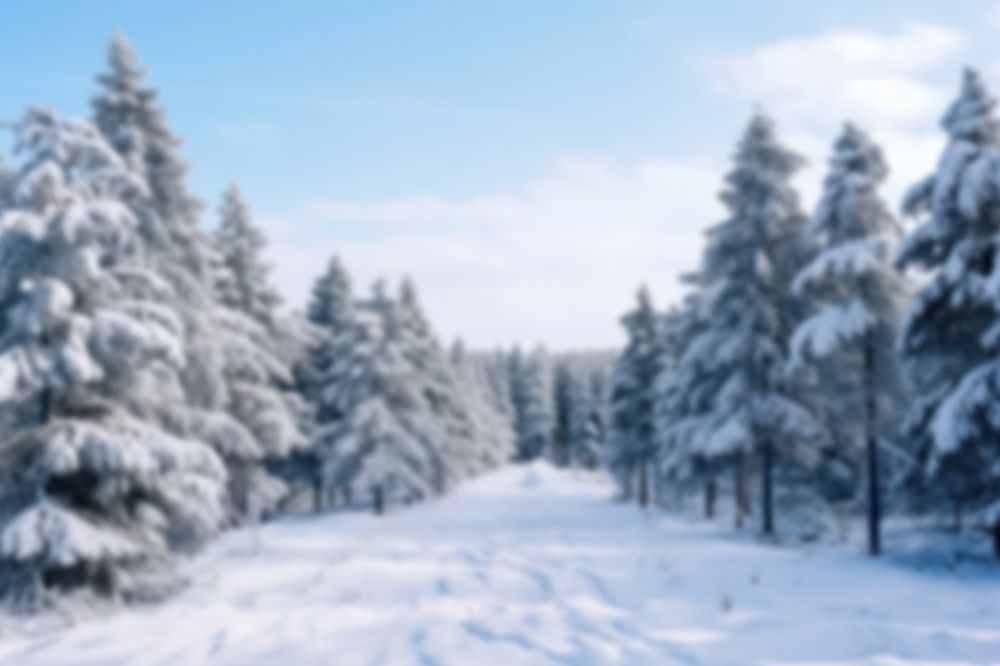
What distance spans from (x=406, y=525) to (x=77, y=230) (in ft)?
59.8

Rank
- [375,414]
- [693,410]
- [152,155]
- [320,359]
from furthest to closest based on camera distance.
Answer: [320,359], [375,414], [693,410], [152,155]

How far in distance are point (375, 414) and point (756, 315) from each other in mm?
18665

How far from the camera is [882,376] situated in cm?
2027

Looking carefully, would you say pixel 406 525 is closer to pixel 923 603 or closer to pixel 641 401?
pixel 641 401

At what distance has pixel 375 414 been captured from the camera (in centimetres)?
3616

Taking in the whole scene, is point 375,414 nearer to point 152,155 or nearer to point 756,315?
point 152,155

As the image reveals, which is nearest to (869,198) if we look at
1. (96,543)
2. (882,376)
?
(882,376)

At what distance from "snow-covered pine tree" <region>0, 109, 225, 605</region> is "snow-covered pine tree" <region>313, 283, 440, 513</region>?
798 inches

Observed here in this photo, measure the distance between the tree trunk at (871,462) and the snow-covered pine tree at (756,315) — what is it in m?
3.15

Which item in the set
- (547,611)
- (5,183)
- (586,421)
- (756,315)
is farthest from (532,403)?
(547,611)

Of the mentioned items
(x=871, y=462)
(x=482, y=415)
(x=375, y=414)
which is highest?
(x=482, y=415)

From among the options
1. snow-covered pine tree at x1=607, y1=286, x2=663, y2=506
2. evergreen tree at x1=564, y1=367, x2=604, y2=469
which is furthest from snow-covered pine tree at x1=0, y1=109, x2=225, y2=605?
evergreen tree at x1=564, y1=367, x2=604, y2=469

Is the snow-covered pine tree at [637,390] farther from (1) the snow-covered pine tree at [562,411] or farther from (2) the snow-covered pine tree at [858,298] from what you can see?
(1) the snow-covered pine tree at [562,411]

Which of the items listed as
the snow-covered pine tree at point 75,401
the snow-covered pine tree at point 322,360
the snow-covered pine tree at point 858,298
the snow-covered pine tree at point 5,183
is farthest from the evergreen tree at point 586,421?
the snow-covered pine tree at point 5,183
